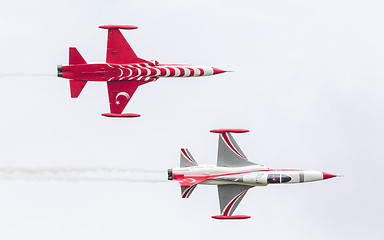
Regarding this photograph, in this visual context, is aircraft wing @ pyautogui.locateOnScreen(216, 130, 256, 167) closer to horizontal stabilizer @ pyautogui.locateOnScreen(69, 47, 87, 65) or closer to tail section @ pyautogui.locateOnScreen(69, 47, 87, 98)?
tail section @ pyautogui.locateOnScreen(69, 47, 87, 98)

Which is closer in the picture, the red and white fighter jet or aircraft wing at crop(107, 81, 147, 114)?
the red and white fighter jet

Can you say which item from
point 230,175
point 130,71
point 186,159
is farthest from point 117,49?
point 230,175

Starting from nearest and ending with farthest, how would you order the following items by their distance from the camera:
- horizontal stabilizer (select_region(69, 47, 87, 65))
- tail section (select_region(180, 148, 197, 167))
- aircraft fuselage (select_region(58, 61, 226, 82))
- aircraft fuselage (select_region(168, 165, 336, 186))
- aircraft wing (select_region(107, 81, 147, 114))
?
horizontal stabilizer (select_region(69, 47, 87, 65))
aircraft fuselage (select_region(58, 61, 226, 82))
aircraft fuselage (select_region(168, 165, 336, 186))
tail section (select_region(180, 148, 197, 167))
aircraft wing (select_region(107, 81, 147, 114))

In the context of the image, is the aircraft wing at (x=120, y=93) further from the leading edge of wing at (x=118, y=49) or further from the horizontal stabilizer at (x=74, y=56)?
the horizontal stabilizer at (x=74, y=56)

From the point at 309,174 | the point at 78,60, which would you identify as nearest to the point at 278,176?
the point at 309,174

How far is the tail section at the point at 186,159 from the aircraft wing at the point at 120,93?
4592mm

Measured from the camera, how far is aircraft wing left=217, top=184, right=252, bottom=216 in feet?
253

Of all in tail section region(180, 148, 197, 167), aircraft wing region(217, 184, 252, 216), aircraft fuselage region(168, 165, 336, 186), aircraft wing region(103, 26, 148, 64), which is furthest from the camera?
aircraft wing region(217, 184, 252, 216)

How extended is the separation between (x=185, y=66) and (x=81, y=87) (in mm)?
6452

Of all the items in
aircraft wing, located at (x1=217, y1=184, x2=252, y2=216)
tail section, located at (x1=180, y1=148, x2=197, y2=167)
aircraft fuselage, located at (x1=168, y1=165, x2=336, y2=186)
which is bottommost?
aircraft wing, located at (x1=217, y1=184, x2=252, y2=216)

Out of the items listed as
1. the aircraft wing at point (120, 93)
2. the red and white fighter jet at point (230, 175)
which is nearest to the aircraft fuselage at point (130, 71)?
the aircraft wing at point (120, 93)

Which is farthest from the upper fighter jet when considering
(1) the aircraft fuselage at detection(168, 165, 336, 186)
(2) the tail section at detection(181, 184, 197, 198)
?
(2) the tail section at detection(181, 184, 197, 198)

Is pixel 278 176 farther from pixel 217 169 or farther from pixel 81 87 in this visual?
pixel 81 87

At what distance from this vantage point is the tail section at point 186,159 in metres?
76.2
